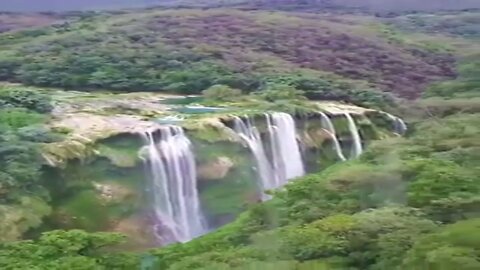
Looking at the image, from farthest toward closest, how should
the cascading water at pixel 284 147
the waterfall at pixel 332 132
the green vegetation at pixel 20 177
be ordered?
the waterfall at pixel 332 132 < the cascading water at pixel 284 147 < the green vegetation at pixel 20 177

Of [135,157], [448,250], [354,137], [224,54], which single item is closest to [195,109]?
[354,137]

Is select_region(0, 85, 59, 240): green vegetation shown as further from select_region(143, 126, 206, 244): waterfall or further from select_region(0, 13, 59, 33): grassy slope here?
select_region(0, 13, 59, 33): grassy slope

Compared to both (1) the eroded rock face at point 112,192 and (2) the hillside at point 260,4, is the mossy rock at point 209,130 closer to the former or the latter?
(1) the eroded rock face at point 112,192

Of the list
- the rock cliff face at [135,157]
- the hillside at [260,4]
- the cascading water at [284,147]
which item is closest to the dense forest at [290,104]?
the rock cliff face at [135,157]

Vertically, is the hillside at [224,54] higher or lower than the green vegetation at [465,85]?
higher

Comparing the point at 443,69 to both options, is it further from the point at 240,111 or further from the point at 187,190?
the point at 187,190

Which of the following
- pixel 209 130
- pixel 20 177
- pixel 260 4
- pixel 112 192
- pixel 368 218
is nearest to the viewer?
pixel 368 218

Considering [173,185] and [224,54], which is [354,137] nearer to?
[173,185]
